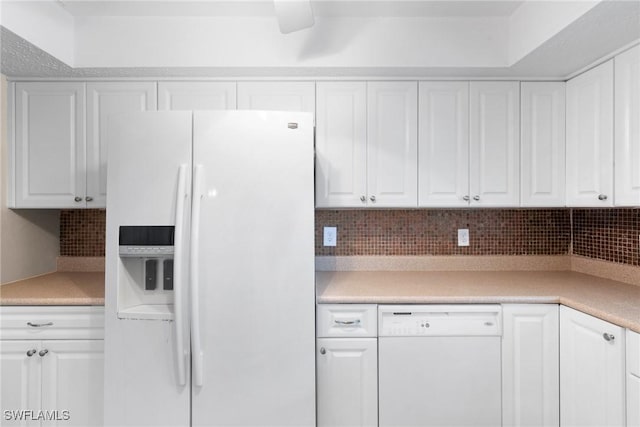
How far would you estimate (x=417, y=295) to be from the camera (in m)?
1.88

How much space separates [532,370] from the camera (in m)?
1.86

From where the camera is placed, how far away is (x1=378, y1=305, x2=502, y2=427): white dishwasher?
73.4 inches

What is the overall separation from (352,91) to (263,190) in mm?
940

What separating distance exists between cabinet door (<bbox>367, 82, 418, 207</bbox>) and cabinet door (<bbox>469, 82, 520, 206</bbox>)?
0.36 m

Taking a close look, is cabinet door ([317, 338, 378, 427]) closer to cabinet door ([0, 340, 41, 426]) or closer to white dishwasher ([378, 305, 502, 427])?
white dishwasher ([378, 305, 502, 427])

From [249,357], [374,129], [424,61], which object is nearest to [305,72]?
[374,129]

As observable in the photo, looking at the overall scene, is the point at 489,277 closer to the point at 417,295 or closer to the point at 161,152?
the point at 417,295

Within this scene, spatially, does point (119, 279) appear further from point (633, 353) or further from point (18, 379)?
point (633, 353)

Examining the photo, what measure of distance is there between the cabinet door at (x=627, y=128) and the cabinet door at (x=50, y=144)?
2.93m

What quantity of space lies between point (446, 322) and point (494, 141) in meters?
1.14

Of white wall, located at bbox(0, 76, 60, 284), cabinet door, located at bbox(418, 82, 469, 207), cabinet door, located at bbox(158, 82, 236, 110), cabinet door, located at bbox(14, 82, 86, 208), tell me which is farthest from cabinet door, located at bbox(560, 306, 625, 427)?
white wall, located at bbox(0, 76, 60, 284)

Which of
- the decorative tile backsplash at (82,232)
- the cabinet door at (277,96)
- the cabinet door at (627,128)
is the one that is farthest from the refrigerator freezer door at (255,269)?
the cabinet door at (627,128)

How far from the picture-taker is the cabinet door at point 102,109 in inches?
88.0

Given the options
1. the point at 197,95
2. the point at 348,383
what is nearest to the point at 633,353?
the point at 348,383
